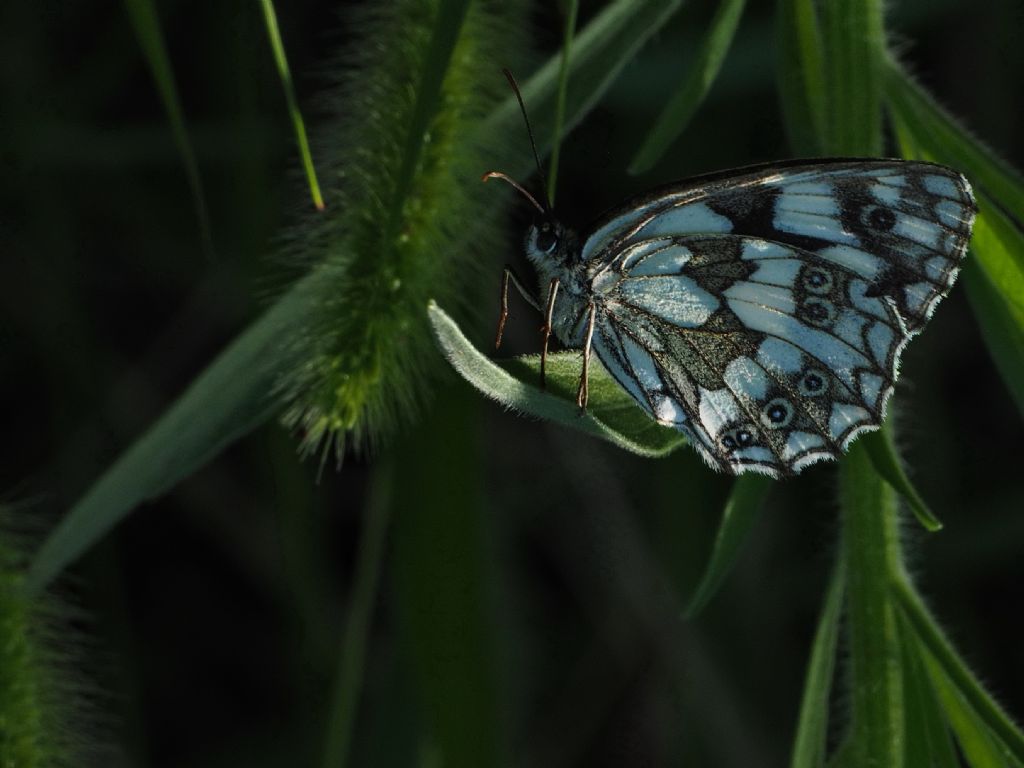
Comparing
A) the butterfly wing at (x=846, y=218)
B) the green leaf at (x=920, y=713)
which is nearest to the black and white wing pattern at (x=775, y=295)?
the butterfly wing at (x=846, y=218)

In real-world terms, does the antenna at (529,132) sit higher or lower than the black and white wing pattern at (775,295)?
higher

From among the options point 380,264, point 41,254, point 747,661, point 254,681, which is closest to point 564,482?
point 747,661

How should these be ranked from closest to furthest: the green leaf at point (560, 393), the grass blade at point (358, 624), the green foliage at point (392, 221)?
1. the green leaf at point (560, 393)
2. the green foliage at point (392, 221)
3. the grass blade at point (358, 624)

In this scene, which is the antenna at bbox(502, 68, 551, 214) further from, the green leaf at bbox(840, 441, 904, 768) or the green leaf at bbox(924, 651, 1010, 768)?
the green leaf at bbox(924, 651, 1010, 768)

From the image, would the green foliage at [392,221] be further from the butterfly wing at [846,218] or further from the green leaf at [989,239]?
the green leaf at [989,239]

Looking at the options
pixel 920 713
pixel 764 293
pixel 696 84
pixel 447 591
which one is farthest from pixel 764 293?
pixel 447 591

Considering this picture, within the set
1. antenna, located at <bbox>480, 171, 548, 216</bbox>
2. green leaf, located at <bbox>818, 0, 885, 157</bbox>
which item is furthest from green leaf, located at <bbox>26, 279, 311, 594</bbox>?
green leaf, located at <bbox>818, 0, 885, 157</bbox>
